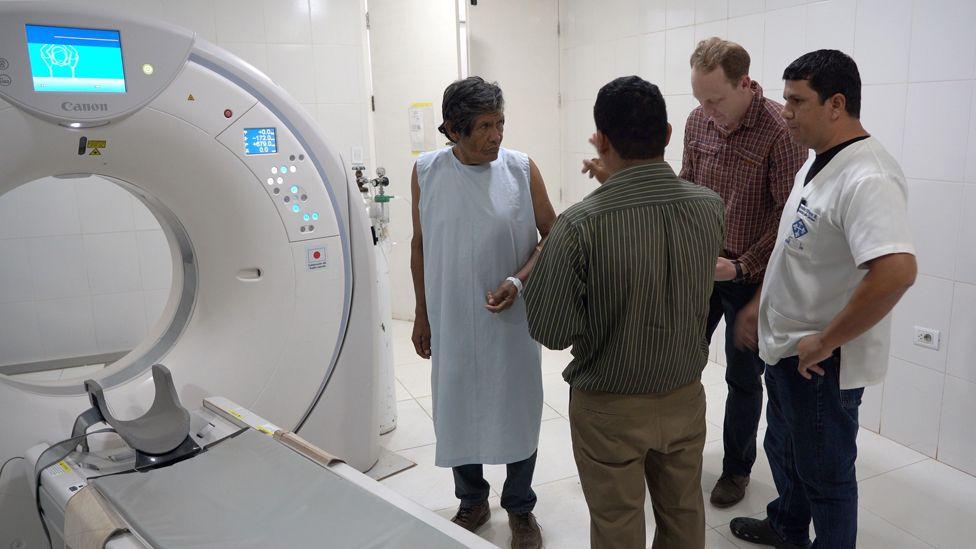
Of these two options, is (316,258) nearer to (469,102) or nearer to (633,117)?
(469,102)

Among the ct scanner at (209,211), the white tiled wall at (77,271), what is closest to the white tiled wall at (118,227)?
the white tiled wall at (77,271)

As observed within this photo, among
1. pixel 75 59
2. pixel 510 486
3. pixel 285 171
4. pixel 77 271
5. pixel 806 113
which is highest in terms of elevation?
pixel 75 59

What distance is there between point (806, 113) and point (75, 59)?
5.59 feet

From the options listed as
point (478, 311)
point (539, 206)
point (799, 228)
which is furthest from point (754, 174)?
point (478, 311)

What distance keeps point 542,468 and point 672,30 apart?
7.47ft

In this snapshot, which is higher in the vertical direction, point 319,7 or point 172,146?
point 319,7

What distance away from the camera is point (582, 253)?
1.37 m

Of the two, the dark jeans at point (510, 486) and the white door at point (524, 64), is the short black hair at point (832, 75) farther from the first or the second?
the white door at point (524, 64)

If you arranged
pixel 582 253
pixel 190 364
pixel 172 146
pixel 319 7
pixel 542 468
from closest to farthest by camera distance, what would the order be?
pixel 582 253
pixel 172 146
pixel 190 364
pixel 542 468
pixel 319 7

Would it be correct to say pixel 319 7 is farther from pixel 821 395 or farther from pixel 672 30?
pixel 821 395

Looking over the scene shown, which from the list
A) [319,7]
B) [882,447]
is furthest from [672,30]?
[882,447]

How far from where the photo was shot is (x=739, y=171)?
211 cm

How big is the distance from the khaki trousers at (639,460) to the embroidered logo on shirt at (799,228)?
0.44m

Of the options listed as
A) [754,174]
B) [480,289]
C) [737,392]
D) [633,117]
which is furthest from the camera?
[737,392]
